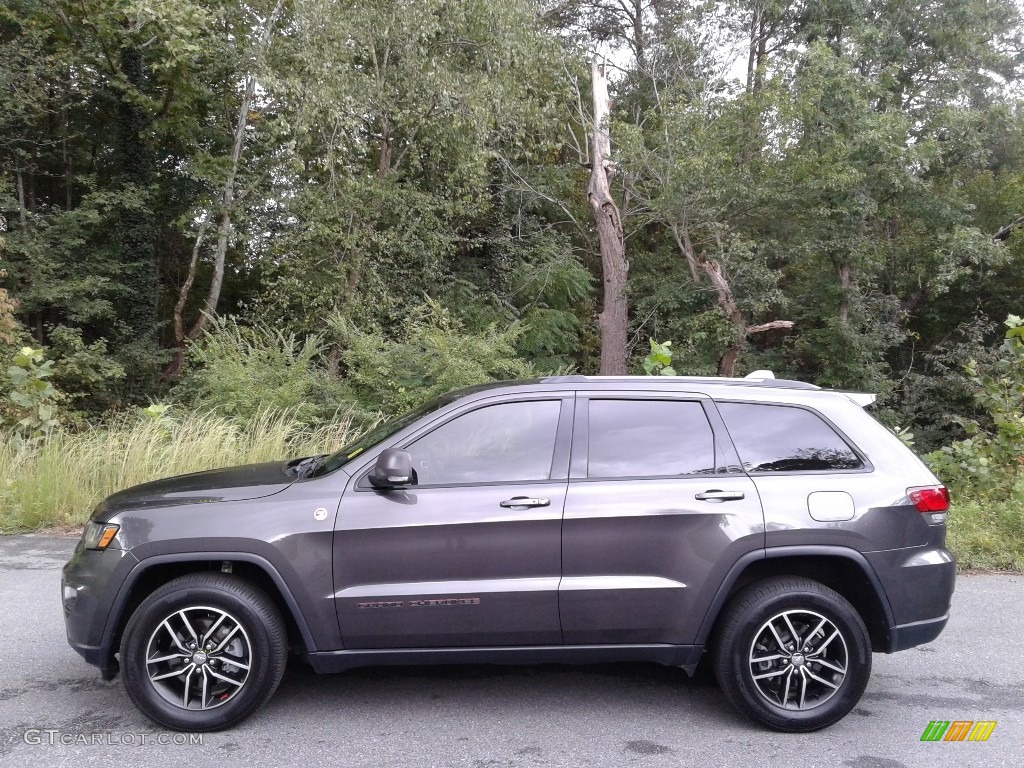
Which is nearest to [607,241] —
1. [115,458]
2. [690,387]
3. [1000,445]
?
[1000,445]

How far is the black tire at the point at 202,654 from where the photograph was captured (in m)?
3.89

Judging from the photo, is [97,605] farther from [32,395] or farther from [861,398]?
[32,395]

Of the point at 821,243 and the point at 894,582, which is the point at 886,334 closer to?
the point at 821,243

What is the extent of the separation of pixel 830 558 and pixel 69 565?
393cm

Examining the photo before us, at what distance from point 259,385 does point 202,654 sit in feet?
26.9

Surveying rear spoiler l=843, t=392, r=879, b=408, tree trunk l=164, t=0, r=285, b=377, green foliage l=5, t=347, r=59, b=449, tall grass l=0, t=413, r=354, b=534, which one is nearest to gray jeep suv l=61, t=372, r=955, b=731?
rear spoiler l=843, t=392, r=879, b=408

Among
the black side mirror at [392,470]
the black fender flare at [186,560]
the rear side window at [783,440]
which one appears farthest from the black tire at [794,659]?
the black fender flare at [186,560]

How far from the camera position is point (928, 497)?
4168mm

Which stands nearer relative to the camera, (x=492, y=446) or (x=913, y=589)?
(x=913, y=589)

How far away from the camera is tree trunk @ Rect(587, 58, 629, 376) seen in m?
19.8

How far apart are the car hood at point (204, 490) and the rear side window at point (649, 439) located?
164 cm

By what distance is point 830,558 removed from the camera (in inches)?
162

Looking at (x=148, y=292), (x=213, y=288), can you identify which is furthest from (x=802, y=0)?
(x=148, y=292)

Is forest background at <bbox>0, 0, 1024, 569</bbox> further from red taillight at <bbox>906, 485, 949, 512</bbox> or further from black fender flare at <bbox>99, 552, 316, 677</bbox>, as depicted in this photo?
red taillight at <bbox>906, 485, 949, 512</bbox>
